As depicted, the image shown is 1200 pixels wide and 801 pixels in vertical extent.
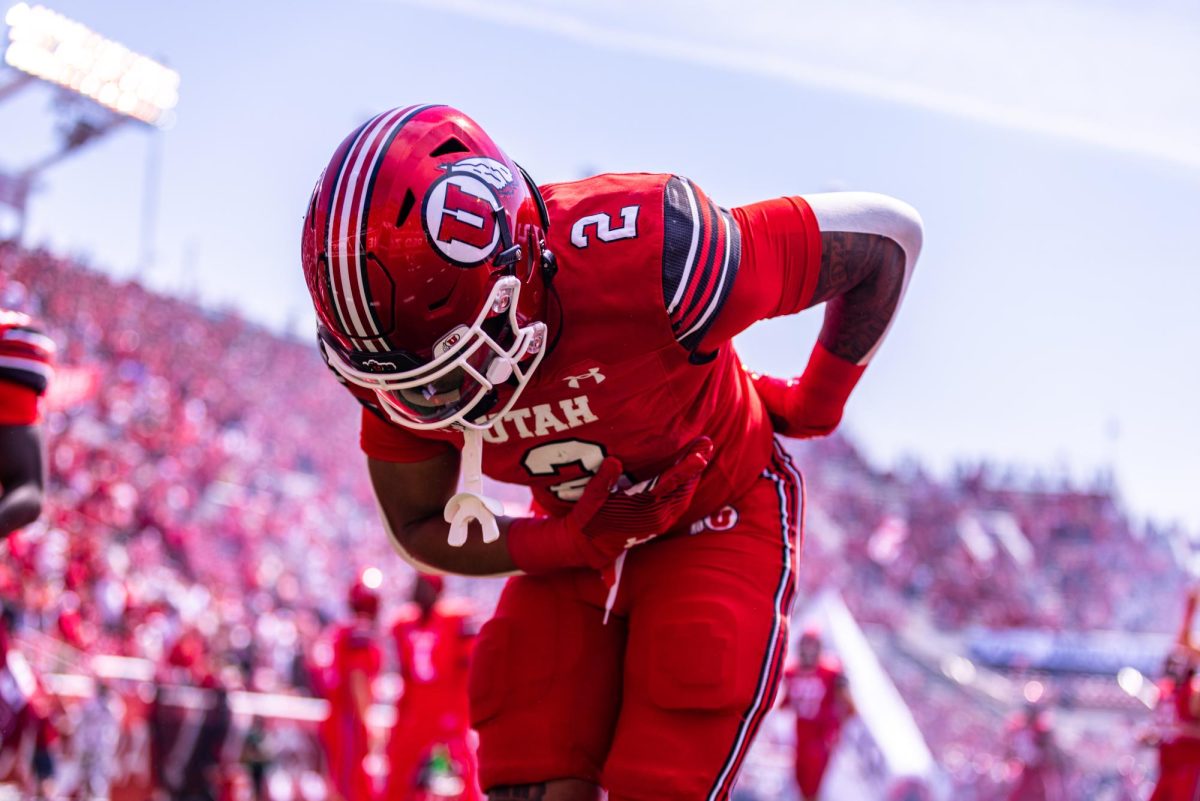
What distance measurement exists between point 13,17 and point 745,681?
22876 mm

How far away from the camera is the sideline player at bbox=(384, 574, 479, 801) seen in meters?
7.36

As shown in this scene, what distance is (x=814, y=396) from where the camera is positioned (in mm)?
3059

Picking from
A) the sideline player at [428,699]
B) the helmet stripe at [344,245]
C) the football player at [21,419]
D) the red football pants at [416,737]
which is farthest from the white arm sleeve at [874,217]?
the red football pants at [416,737]

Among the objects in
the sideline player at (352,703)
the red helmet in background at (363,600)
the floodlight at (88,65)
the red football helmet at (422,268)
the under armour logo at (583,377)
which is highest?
the red football helmet at (422,268)

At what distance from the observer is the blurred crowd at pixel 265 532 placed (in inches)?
459

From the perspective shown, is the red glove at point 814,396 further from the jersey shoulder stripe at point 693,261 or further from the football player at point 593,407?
the jersey shoulder stripe at point 693,261

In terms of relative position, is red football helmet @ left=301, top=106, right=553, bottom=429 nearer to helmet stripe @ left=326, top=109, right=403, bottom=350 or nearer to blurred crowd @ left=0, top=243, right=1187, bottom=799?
helmet stripe @ left=326, top=109, right=403, bottom=350

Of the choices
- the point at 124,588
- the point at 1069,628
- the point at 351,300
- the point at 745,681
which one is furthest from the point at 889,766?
the point at 1069,628

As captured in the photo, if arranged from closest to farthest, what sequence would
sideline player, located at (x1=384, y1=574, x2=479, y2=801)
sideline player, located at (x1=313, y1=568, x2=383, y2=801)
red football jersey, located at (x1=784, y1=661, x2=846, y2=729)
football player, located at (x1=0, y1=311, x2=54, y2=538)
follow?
1. football player, located at (x1=0, y1=311, x2=54, y2=538)
2. sideline player, located at (x1=384, y1=574, x2=479, y2=801)
3. sideline player, located at (x1=313, y1=568, x2=383, y2=801)
4. red football jersey, located at (x1=784, y1=661, x2=846, y2=729)

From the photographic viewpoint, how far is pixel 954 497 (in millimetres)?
25266

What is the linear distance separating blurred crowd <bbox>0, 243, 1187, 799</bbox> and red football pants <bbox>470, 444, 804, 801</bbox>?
2.89 meters

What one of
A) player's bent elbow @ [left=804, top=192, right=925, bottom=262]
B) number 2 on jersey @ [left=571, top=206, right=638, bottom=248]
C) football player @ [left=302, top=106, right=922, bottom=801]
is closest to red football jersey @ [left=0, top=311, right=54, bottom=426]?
football player @ [left=302, top=106, right=922, bottom=801]

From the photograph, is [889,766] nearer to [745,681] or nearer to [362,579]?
[362,579]

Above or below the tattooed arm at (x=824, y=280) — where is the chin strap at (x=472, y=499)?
below
